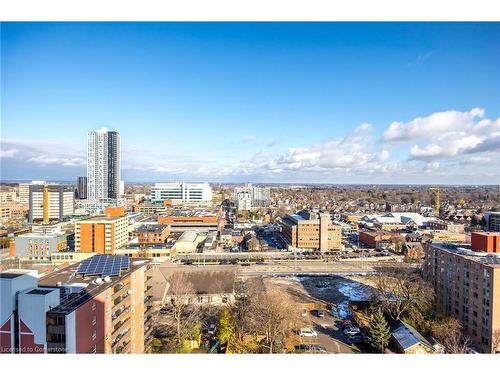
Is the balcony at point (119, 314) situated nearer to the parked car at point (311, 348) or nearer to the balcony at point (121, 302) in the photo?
the balcony at point (121, 302)

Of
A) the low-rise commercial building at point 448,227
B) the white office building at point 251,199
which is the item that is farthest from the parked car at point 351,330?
the white office building at point 251,199

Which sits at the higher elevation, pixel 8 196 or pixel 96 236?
pixel 8 196

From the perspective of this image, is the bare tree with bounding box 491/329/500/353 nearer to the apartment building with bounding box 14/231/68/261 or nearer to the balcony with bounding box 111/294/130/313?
the balcony with bounding box 111/294/130/313

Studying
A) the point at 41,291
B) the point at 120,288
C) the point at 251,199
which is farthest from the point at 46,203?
the point at 41,291

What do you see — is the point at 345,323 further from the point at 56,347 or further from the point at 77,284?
the point at 56,347

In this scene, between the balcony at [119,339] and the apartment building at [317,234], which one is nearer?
the balcony at [119,339]

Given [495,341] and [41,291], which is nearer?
[41,291]
